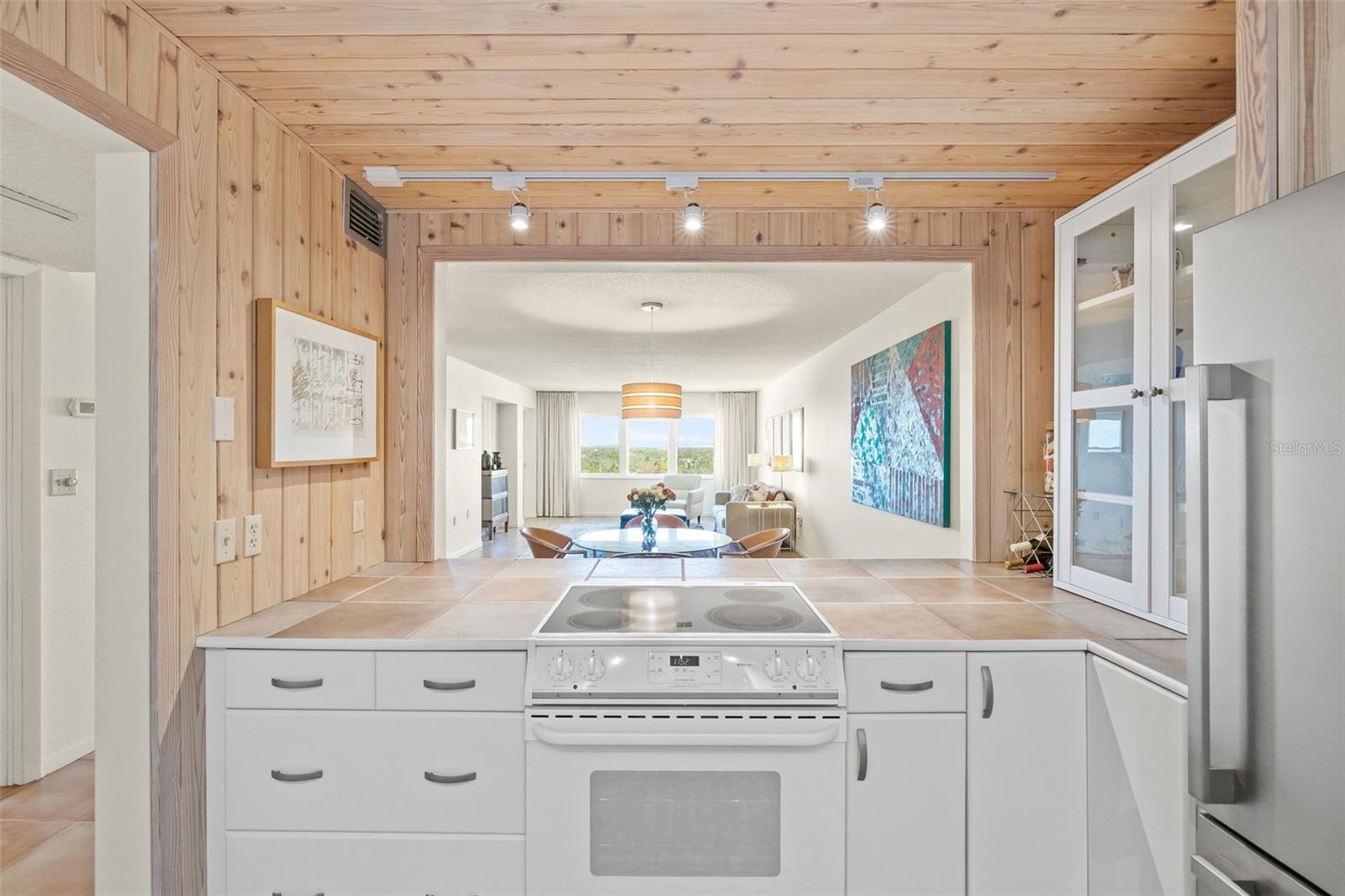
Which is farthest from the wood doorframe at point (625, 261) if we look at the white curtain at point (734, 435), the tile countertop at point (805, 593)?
the white curtain at point (734, 435)

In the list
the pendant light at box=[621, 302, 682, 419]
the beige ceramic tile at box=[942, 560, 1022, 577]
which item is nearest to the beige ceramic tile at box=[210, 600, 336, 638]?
the beige ceramic tile at box=[942, 560, 1022, 577]

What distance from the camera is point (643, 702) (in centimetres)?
158

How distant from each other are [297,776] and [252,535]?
0.66m

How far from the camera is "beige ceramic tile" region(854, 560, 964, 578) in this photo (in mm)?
2412

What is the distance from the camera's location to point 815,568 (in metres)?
2.49

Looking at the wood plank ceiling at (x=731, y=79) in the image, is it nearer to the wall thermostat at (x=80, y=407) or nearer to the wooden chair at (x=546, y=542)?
the wall thermostat at (x=80, y=407)

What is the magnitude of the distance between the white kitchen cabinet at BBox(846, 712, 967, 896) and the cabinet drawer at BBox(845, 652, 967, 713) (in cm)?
3

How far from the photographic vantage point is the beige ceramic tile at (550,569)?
2.38 meters

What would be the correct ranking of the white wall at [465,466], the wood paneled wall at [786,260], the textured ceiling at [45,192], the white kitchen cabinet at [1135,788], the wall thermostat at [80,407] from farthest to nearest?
the white wall at [465,466], the wall thermostat at [80,407], the wood paneled wall at [786,260], the textured ceiling at [45,192], the white kitchen cabinet at [1135,788]

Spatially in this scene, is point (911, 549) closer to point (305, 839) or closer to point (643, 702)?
point (643, 702)

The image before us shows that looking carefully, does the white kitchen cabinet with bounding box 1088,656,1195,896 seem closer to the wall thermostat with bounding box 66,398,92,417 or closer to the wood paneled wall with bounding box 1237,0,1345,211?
the wood paneled wall with bounding box 1237,0,1345,211

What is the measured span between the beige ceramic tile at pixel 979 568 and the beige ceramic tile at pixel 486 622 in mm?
1588

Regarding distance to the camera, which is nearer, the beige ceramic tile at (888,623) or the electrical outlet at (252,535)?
the beige ceramic tile at (888,623)

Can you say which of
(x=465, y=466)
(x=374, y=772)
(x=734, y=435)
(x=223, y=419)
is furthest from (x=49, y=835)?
(x=734, y=435)
